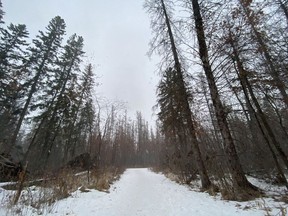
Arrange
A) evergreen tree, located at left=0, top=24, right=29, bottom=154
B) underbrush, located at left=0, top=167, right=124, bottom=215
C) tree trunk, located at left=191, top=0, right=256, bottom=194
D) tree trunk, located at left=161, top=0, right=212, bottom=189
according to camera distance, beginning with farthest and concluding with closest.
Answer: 1. evergreen tree, located at left=0, top=24, right=29, bottom=154
2. tree trunk, located at left=161, top=0, right=212, bottom=189
3. tree trunk, located at left=191, top=0, right=256, bottom=194
4. underbrush, located at left=0, top=167, right=124, bottom=215

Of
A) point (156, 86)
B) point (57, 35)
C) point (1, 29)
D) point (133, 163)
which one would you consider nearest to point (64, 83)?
Result: point (57, 35)

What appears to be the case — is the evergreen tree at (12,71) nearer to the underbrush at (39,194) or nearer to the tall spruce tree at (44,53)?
the tall spruce tree at (44,53)

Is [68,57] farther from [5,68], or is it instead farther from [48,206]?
[48,206]

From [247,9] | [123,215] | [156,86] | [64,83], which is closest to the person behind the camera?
[123,215]

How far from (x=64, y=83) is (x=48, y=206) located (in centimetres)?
1787

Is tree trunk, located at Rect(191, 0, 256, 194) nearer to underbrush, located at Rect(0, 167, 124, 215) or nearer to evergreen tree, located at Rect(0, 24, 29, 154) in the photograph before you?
underbrush, located at Rect(0, 167, 124, 215)

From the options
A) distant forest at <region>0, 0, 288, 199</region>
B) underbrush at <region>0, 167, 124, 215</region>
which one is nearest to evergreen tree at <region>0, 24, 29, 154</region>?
distant forest at <region>0, 0, 288, 199</region>

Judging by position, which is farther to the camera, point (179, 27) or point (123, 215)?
point (179, 27)

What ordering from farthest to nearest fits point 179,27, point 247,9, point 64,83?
point 64,83 → point 179,27 → point 247,9

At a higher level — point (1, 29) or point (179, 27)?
point (1, 29)

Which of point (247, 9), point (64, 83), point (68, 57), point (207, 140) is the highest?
point (68, 57)

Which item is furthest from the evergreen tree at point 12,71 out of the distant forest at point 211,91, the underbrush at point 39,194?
the underbrush at point 39,194

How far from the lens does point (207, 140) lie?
11.8m

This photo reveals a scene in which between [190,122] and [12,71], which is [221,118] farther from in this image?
[12,71]
